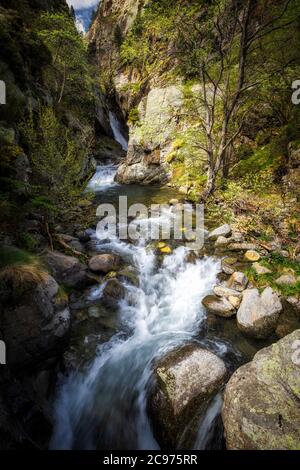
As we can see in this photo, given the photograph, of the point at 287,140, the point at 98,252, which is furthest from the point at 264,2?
the point at 98,252

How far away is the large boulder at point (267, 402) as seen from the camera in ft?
8.34

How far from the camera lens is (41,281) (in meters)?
4.17

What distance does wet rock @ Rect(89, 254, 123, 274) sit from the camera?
6574 millimetres

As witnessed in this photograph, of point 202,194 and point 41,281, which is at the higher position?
point 202,194

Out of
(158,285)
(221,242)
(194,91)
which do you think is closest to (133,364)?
(158,285)

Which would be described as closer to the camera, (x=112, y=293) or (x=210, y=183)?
(x=112, y=293)

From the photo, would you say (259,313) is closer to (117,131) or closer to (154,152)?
(154,152)

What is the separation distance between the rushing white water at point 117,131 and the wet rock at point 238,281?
102 ft

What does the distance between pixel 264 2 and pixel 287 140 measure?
607 cm

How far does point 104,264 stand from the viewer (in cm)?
666

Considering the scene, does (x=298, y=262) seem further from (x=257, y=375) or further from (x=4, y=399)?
(x=4, y=399)

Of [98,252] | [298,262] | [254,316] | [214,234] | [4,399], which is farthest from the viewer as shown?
[214,234]

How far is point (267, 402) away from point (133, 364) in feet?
7.92

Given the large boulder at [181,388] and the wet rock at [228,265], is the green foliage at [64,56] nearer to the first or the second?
the wet rock at [228,265]
